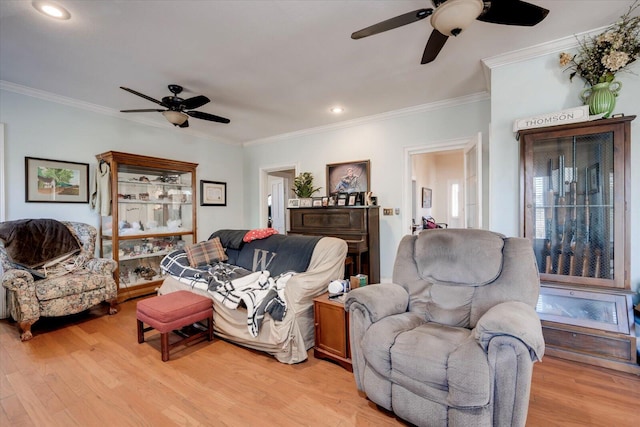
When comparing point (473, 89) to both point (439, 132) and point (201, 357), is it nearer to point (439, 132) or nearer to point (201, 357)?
point (439, 132)

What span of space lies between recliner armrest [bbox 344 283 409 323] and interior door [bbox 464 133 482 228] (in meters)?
1.64

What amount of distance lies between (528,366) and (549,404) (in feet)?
2.81

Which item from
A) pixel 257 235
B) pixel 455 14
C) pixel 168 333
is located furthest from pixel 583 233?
pixel 168 333

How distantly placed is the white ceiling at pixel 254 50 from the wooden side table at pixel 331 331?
2.16 m

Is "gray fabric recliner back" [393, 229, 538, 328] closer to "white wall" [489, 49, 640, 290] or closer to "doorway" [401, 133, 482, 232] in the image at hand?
"white wall" [489, 49, 640, 290]

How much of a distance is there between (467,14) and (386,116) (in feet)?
8.87

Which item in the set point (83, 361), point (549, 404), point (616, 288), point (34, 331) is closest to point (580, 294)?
point (616, 288)

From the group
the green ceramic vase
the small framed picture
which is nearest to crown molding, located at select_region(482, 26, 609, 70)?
the green ceramic vase

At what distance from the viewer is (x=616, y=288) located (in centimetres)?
216

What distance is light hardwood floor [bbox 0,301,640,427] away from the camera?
1.66 metres

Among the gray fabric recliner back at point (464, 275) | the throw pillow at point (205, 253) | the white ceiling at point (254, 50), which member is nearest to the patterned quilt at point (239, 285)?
the throw pillow at point (205, 253)

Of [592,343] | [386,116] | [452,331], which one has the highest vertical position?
[386,116]

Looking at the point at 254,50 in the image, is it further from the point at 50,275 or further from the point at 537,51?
the point at 50,275

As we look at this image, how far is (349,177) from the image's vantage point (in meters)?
4.53
